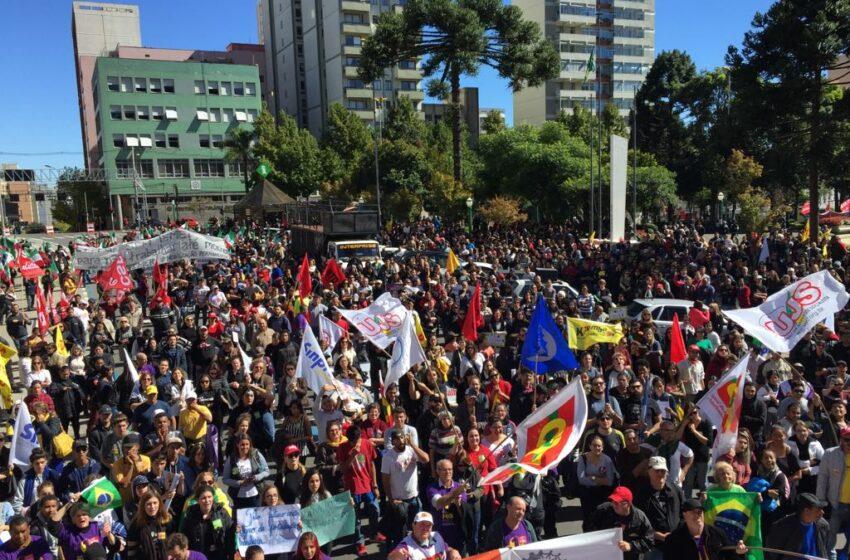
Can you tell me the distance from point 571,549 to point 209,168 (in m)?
73.5

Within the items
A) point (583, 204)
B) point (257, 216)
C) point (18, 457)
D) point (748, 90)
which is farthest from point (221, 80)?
point (18, 457)

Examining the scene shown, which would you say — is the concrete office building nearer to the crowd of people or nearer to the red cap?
the crowd of people

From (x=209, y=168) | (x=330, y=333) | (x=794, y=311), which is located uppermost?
(x=209, y=168)

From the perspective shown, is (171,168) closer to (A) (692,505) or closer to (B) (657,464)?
(B) (657,464)

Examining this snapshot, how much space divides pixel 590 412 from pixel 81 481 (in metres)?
5.49

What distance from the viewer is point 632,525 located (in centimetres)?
552

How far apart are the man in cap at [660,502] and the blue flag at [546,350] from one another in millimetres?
3145

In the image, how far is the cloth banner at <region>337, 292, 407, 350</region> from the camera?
1081 centimetres

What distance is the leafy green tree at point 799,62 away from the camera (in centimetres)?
2655

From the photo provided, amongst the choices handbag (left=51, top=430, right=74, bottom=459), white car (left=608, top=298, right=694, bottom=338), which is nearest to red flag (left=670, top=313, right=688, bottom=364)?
white car (left=608, top=298, right=694, bottom=338)

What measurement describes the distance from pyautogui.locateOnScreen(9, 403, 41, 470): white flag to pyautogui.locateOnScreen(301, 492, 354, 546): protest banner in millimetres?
3245

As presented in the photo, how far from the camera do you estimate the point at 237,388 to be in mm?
9242

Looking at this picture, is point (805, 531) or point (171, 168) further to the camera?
point (171, 168)

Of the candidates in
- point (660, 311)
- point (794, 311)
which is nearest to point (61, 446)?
point (794, 311)
